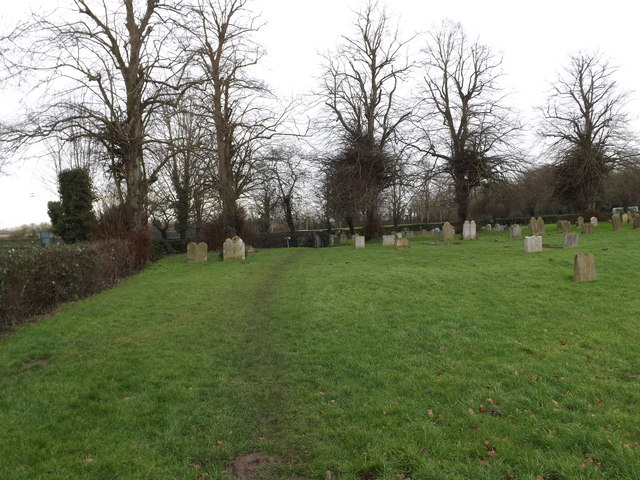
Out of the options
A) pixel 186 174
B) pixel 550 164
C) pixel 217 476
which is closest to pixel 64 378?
pixel 217 476

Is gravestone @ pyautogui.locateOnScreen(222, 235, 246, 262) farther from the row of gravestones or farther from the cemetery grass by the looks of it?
the cemetery grass

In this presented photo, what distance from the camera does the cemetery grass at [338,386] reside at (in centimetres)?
324

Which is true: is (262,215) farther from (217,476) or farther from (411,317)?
(217,476)

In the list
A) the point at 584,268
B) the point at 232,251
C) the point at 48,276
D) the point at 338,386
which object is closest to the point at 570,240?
the point at 584,268

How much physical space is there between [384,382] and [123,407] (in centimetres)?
291

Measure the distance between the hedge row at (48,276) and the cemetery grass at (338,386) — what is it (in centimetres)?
64

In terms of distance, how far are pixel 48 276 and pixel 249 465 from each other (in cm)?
815

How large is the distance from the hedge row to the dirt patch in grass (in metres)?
6.57

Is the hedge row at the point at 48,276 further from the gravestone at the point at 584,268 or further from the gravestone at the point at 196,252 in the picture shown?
the gravestone at the point at 584,268

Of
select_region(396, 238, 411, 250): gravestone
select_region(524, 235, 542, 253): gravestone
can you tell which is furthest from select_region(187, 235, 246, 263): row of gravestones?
select_region(524, 235, 542, 253): gravestone

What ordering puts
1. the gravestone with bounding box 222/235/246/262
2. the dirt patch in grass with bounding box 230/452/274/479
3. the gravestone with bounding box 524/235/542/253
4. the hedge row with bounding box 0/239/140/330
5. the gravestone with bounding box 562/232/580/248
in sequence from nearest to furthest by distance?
the dirt patch in grass with bounding box 230/452/274/479, the hedge row with bounding box 0/239/140/330, the gravestone with bounding box 524/235/542/253, the gravestone with bounding box 562/232/580/248, the gravestone with bounding box 222/235/246/262

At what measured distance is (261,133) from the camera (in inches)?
899

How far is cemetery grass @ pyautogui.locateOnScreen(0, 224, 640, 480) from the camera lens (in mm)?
3236

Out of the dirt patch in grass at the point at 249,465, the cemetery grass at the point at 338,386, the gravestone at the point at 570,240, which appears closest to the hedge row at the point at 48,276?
the cemetery grass at the point at 338,386
